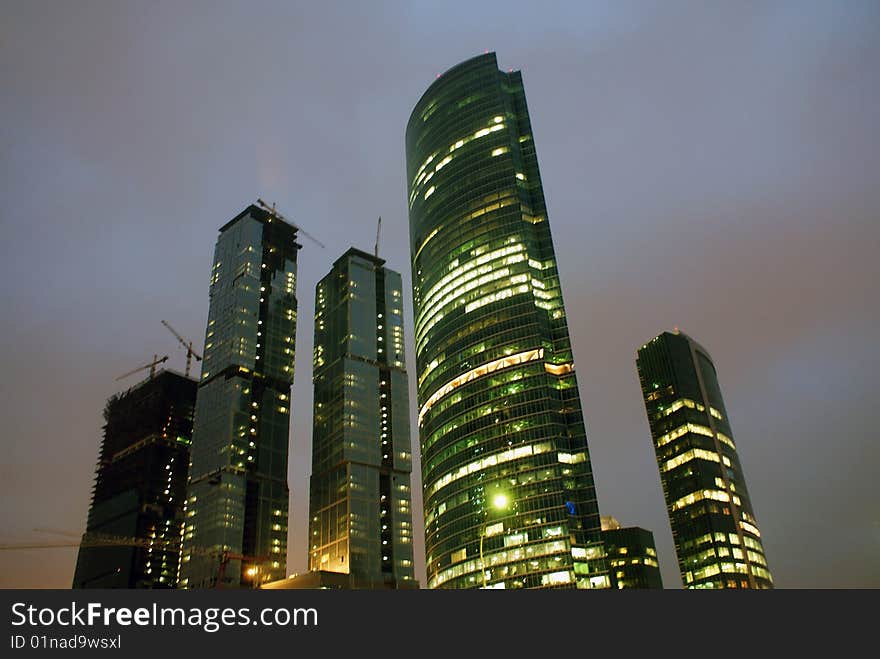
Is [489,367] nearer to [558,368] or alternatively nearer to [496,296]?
[558,368]

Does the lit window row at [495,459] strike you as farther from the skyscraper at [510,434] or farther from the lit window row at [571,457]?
the lit window row at [571,457]

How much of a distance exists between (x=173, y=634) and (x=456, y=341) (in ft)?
571

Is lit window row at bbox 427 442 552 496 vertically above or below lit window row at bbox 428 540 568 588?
above

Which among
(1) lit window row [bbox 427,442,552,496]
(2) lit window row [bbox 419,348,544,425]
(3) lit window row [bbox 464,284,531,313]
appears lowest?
(1) lit window row [bbox 427,442,552,496]

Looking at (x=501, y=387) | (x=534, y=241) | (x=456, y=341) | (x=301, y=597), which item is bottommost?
(x=301, y=597)

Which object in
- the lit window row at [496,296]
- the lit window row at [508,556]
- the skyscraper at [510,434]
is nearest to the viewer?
the lit window row at [508,556]

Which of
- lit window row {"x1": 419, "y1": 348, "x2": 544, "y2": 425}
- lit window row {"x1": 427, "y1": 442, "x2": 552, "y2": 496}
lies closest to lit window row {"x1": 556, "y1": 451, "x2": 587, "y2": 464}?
lit window row {"x1": 427, "y1": 442, "x2": 552, "y2": 496}

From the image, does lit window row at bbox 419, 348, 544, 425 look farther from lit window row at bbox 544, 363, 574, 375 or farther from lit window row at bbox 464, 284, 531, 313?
lit window row at bbox 464, 284, 531, 313

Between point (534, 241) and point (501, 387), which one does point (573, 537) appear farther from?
point (534, 241)

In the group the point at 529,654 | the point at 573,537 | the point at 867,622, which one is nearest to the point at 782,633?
the point at 867,622

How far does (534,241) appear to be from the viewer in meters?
195

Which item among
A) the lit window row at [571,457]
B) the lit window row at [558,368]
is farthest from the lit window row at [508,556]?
the lit window row at [558,368]

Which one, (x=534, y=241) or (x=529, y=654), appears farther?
(x=534, y=241)

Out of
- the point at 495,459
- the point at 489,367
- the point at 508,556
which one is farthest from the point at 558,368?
the point at 508,556
